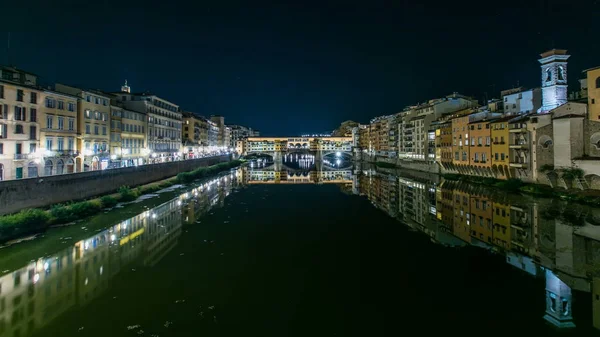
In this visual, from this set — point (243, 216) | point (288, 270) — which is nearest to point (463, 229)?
point (288, 270)

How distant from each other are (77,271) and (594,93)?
32439 mm

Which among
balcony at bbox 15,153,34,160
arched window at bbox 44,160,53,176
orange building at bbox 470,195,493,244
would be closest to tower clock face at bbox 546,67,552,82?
orange building at bbox 470,195,493,244

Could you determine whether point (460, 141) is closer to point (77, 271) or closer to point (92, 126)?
point (92, 126)

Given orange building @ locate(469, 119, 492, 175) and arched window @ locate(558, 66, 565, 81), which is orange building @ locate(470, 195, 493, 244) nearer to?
orange building @ locate(469, 119, 492, 175)

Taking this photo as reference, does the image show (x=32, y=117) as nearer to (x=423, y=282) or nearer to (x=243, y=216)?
(x=243, y=216)

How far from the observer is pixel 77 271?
39.7 feet

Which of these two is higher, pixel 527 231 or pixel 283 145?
pixel 283 145

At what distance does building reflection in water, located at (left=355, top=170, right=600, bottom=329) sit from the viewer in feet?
35.1

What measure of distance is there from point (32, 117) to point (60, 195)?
7243 mm

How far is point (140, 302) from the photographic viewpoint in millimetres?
9625

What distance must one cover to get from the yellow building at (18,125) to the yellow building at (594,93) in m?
38.5

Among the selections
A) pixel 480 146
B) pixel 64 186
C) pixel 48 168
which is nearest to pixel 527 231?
pixel 480 146

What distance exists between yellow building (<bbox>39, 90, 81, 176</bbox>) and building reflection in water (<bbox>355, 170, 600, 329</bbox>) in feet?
80.0

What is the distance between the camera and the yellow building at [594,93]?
2446cm
